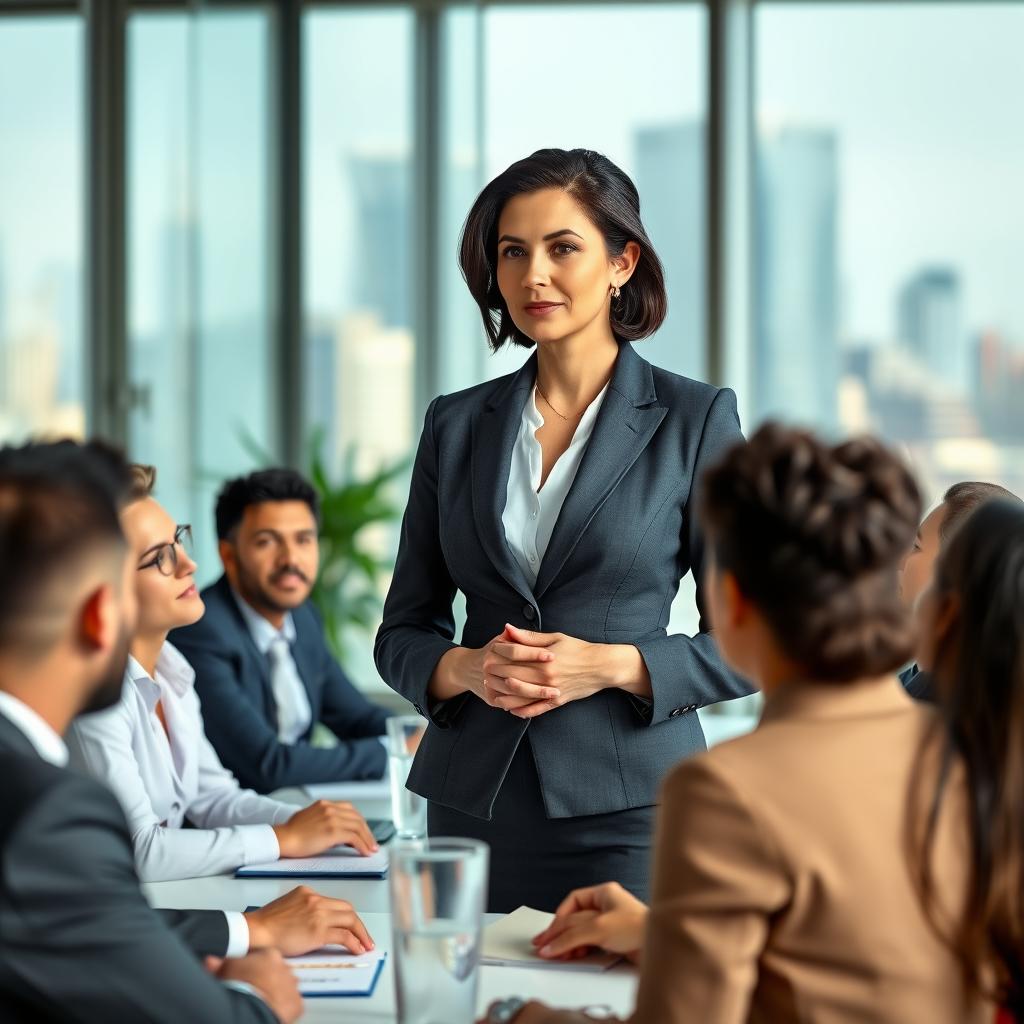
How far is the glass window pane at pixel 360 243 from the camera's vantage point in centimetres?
605

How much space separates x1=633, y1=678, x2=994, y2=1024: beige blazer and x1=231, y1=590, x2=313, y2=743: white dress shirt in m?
2.64

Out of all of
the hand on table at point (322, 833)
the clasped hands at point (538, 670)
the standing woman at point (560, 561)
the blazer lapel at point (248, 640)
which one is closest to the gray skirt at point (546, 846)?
the standing woman at point (560, 561)

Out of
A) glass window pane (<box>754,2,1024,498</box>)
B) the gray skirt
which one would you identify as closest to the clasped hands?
the gray skirt

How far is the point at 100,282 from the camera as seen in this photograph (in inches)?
233

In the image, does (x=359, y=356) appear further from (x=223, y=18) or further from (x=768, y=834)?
(x=768, y=834)

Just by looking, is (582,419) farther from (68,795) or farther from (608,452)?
(68,795)

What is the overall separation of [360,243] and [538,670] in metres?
4.55

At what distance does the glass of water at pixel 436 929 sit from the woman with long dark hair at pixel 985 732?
41 centimetres

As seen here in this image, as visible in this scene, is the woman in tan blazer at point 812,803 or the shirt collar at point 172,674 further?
the shirt collar at point 172,674

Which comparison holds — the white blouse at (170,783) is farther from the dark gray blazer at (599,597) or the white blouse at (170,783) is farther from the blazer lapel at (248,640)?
the blazer lapel at (248,640)

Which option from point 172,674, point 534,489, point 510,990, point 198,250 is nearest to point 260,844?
point 172,674

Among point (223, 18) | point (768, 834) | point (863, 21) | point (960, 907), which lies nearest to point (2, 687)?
point (768, 834)

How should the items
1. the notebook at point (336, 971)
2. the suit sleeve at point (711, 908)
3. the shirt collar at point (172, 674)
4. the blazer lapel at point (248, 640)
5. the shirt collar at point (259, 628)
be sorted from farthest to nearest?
the shirt collar at point (259, 628) < the blazer lapel at point (248, 640) < the shirt collar at point (172, 674) < the notebook at point (336, 971) < the suit sleeve at point (711, 908)

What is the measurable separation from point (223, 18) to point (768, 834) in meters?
5.06
